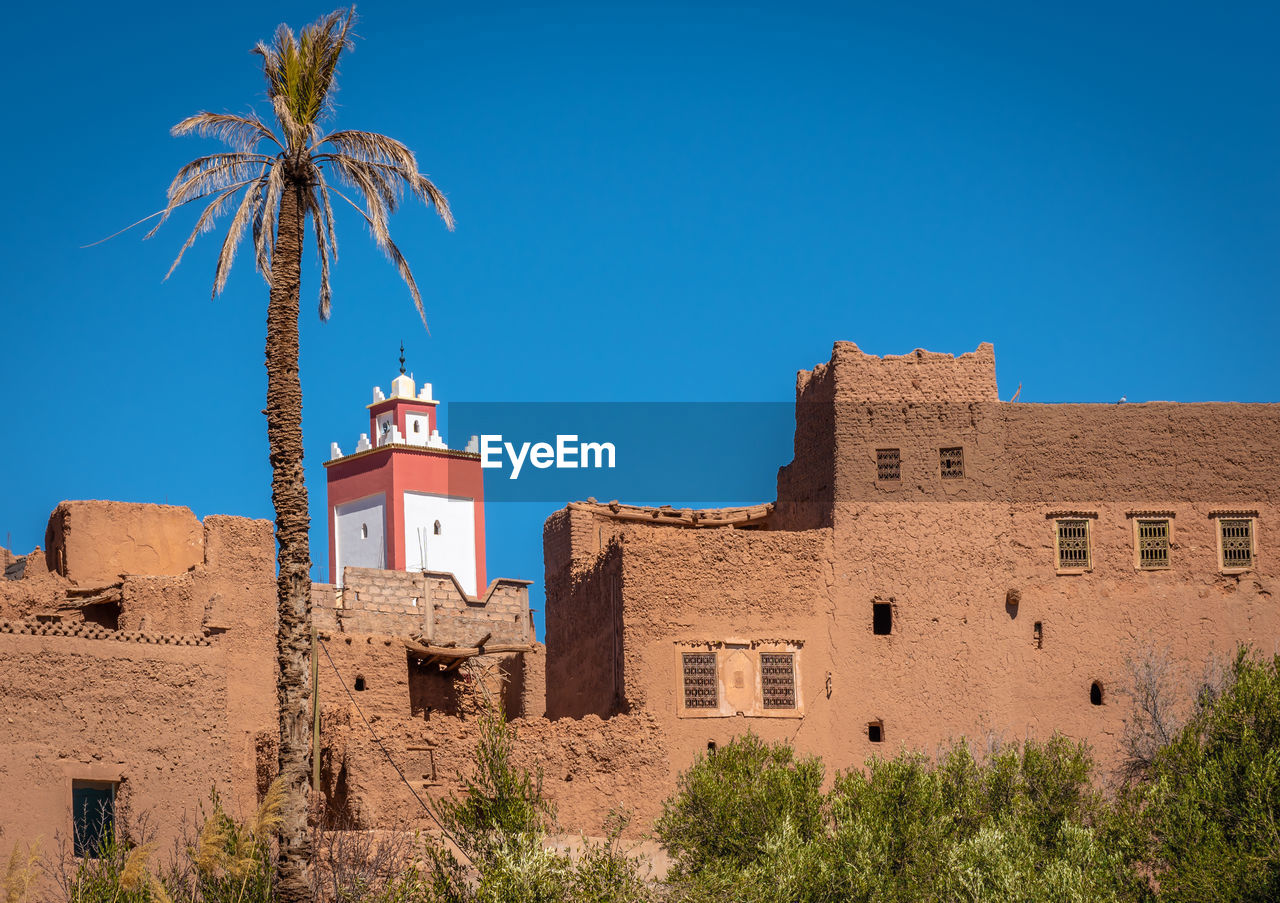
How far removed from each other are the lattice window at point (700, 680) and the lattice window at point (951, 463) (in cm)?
507

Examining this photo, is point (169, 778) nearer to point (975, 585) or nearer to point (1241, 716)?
point (975, 585)

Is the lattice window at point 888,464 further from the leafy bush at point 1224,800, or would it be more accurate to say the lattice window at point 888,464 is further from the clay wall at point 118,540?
the clay wall at point 118,540

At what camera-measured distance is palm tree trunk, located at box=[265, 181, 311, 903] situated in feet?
63.4

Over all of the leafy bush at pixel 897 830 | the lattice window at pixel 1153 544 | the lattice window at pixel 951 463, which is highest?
the lattice window at pixel 951 463

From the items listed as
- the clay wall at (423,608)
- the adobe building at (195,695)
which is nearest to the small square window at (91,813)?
the adobe building at (195,695)

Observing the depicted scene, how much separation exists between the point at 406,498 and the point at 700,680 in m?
34.7

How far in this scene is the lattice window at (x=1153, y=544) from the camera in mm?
30062

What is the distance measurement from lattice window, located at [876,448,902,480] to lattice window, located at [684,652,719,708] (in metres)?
4.26

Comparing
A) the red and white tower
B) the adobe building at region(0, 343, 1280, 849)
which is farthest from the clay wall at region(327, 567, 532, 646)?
the red and white tower

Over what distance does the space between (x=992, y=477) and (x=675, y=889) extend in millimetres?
10638

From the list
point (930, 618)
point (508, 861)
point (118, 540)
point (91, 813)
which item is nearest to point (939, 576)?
point (930, 618)

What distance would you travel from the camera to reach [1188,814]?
24.1 m

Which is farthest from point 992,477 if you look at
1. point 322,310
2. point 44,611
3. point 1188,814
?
point 44,611

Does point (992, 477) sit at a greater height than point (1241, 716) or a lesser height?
greater
